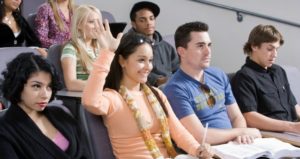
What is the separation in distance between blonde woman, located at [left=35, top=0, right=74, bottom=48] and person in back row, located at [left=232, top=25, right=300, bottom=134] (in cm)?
151

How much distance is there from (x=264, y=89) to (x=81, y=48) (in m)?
1.08

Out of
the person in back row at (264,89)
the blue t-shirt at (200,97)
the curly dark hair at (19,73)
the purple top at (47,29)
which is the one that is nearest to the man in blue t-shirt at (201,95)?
the blue t-shirt at (200,97)

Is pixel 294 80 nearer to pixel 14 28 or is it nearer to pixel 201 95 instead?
pixel 201 95

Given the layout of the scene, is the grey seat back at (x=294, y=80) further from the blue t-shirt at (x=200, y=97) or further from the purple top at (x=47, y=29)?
the purple top at (x=47, y=29)

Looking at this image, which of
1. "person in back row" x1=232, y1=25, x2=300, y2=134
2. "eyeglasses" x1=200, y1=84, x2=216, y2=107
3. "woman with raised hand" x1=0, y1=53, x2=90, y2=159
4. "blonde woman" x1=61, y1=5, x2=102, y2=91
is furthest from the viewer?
"blonde woman" x1=61, y1=5, x2=102, y2=91

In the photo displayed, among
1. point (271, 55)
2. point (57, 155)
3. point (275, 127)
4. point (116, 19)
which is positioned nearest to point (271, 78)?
point (271, 55)

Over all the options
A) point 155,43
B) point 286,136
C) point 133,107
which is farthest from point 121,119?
point 155,43

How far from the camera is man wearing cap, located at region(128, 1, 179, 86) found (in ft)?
10.7

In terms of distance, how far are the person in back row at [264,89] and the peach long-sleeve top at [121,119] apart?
1.80 ft

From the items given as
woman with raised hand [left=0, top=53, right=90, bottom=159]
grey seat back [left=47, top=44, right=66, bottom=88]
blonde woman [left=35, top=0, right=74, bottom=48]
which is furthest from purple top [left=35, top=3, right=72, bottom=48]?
woman with raised hand [left=0, top=53, right=90, bottom=159]

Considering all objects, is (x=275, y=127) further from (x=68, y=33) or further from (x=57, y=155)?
(x=68, y=33)

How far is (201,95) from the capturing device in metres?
2.22

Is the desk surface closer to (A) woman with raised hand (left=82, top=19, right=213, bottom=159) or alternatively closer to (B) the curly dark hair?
(A) woman with raised hand (left=82, top=19, right=213, bottom=159)

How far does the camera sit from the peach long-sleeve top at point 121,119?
1.82m
